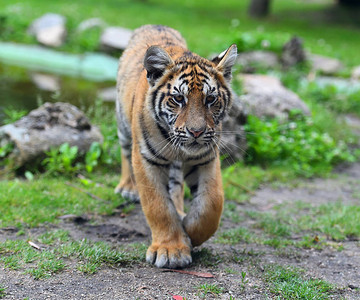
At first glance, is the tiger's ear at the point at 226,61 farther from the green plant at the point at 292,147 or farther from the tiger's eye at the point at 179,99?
the green plant at the point at 292,147

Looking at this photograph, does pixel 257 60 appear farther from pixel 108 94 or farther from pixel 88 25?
pixel 88 25


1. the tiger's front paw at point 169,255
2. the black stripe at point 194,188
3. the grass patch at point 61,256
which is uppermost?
the black stripe at point 194,188

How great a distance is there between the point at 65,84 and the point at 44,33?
4.18 metres

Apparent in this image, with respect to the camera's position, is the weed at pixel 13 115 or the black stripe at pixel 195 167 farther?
the weed at pixel 13 115

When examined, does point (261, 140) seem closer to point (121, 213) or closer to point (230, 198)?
point (230, 198)

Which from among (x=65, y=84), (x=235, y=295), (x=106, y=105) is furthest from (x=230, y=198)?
(x=65, y=84)

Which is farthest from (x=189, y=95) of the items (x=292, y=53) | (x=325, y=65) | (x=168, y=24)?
(x=168, y=24)

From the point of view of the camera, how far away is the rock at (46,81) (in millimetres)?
9066

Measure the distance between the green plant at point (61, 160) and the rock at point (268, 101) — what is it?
2.78 metres

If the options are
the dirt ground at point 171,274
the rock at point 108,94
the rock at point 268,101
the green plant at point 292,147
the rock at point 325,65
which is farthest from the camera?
the rock at point 325,65

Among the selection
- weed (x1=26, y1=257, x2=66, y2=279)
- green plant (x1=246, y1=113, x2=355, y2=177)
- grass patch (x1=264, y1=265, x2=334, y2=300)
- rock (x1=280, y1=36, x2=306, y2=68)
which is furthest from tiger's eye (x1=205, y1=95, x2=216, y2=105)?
rock (x1=280, y1=36, x2=306, y2=68)

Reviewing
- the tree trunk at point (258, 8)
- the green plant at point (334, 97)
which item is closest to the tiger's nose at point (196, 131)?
the green plant at point (334, 97)

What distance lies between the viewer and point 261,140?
700 cm

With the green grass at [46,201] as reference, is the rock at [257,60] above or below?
above
